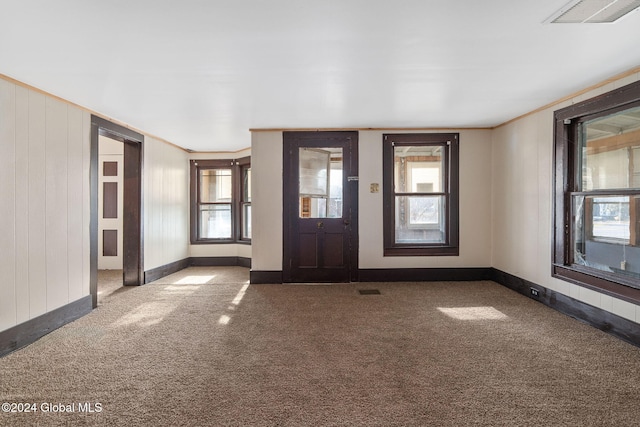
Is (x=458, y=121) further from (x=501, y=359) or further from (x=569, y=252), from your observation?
(x=501, y=359)

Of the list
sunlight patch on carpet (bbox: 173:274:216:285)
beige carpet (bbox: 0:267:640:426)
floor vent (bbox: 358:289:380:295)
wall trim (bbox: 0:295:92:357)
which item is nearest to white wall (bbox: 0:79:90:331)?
wall trim (bbox: 0:295:92:357)

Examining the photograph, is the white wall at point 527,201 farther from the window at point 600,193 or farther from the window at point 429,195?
the window at point 429,195

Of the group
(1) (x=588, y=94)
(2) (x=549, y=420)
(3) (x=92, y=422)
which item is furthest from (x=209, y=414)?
(1) (x=588, y=94)

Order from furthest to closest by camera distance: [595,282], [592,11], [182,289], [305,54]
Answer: [182,289]
[595,282]
[305,54]
[592,11]

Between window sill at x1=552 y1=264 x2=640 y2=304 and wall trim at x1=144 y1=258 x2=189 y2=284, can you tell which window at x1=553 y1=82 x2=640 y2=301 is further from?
wall trim at x1=144 y1=258 x2=189 y2=284

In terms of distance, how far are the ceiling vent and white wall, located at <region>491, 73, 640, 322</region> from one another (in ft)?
4.61

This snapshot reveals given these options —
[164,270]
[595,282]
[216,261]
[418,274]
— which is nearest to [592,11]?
[595,282]

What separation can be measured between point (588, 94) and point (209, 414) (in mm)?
4379

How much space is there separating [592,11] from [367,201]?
135 inches

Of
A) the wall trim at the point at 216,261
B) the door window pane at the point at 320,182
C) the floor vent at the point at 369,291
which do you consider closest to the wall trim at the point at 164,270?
the wall trim at the point at 216,261

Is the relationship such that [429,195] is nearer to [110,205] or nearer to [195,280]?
[195,280]

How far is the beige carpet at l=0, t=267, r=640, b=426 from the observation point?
1.89 metres

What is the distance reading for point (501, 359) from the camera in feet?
8.31

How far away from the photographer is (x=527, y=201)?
4312 millimetres
